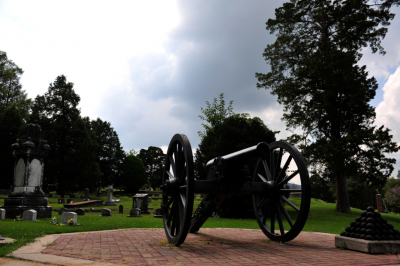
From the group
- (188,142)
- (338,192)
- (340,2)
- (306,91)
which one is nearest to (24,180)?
(188,142)

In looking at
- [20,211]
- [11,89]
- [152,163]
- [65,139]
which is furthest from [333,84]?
[152,163]

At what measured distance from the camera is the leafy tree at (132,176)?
164 feet

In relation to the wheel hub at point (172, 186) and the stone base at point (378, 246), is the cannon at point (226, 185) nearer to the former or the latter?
the wheel hub at point (172, 186)

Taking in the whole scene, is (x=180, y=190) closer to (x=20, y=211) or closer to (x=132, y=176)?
(x=20, y=211)

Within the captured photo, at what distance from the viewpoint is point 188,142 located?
5.59m

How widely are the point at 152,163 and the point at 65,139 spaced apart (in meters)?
41.1

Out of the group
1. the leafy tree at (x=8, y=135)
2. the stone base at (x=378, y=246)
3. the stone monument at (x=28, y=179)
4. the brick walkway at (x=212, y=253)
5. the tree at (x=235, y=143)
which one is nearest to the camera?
the brick walkway at (x=212, y=253)

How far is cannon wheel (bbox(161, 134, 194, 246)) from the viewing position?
4934 millimetres

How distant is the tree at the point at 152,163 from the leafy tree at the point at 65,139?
3781 cm

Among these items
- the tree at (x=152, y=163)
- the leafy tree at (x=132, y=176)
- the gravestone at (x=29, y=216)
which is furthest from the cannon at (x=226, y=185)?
the tree at (x=152, y=163)

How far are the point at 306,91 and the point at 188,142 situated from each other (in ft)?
53.9

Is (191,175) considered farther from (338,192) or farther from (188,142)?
(338,192)

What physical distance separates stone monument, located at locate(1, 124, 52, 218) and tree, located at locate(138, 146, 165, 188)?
59.7 metres

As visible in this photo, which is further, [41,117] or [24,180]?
[41,117]
